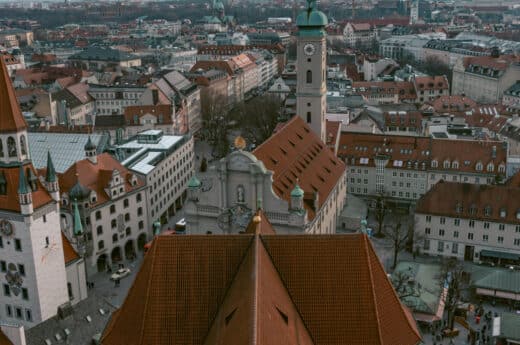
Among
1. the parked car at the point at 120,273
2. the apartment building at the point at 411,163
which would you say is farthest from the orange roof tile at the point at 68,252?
the apartment building at the point at 411,163

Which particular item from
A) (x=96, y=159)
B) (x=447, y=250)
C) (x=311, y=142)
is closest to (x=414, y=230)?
(x=447, y=250)

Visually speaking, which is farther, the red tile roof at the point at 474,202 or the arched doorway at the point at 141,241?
the arched doorway at the point at 141,241

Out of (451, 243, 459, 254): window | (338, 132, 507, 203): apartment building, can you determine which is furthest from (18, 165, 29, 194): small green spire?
(338, 132, 507, 203): apartment building

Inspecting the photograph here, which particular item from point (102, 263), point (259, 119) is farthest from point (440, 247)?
point (259, 119)

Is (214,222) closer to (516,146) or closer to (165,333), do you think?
(165,333)

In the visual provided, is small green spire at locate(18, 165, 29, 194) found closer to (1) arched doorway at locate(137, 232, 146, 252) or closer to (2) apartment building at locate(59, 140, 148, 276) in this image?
(2) apartment building at locate(59, 140, 148, 276)

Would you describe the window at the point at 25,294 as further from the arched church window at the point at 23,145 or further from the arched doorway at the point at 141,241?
the arched doorway at the point at 141,241
